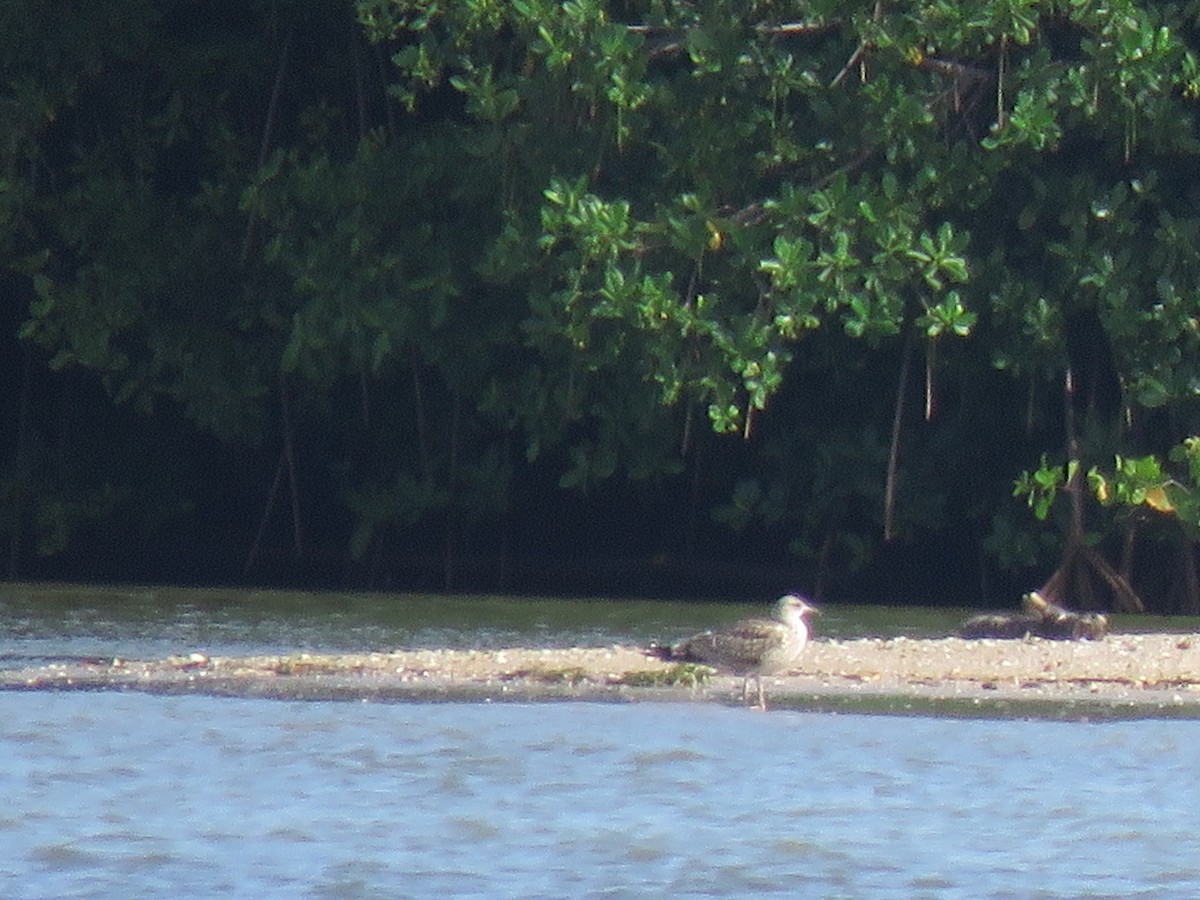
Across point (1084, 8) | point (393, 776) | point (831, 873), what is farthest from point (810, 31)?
point (831, 873)

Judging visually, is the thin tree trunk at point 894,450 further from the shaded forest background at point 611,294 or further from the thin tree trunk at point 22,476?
the thin tree trunk at point 22,476

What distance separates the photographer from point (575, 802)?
32.5ft

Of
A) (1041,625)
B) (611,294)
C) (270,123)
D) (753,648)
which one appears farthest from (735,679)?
(270,123)

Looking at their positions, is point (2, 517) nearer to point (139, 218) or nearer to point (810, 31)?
point (139, 218)

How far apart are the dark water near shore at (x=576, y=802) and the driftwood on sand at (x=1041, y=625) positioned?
273 cm

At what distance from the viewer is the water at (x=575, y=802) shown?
8.65 metres

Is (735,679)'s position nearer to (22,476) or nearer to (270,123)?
(270,123)

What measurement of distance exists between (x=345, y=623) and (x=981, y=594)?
15.8 feet

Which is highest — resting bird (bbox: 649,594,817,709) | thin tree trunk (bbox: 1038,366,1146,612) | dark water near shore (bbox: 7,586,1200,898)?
thin tree trunk (bbox: 1038,366,1146,612)

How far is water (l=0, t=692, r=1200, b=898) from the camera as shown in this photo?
865cm

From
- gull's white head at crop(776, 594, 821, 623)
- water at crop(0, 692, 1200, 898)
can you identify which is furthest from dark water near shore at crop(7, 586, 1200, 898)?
gull's white head at crop(776, 594, 821, 623)

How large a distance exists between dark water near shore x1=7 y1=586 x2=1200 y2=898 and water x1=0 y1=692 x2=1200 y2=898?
16 mm

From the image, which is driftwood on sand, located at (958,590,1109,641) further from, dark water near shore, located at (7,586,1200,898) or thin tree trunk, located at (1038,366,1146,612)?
dark water near shore, located at (7,586,1200,898)

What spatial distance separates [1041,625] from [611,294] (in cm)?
319
